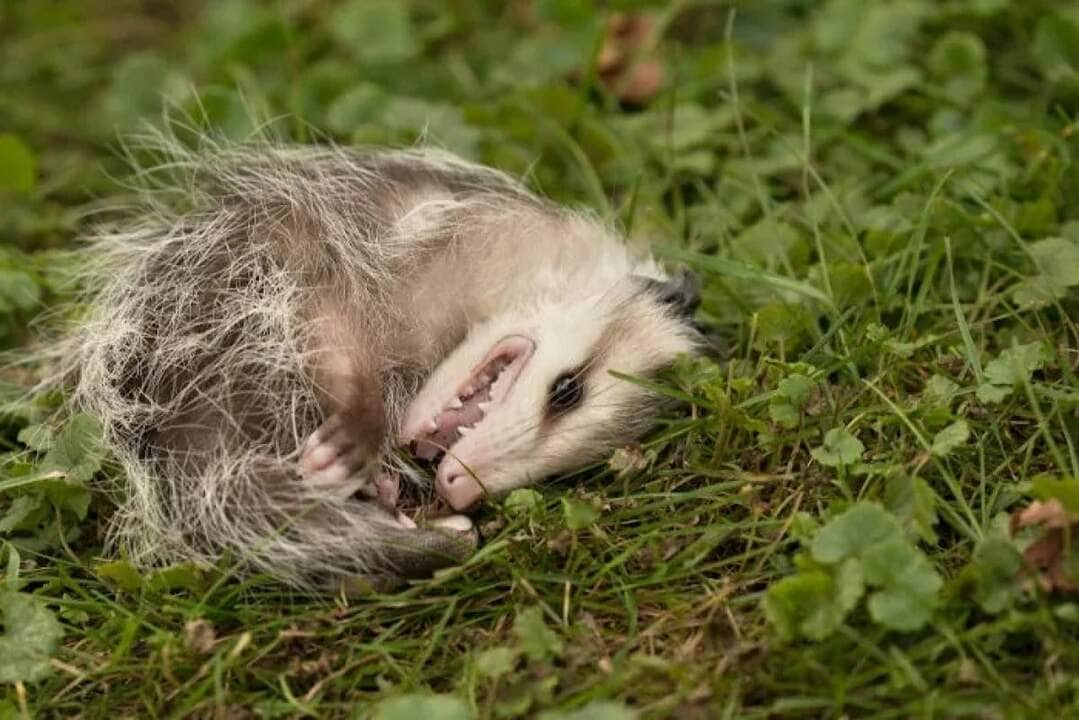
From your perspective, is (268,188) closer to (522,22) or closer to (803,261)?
(803,261)

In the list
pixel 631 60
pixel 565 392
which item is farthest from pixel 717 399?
pixel 631 60

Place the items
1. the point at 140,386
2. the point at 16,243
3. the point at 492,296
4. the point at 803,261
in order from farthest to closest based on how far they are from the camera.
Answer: the point at 16,243, the point at 803,261, the point at 492,296, the point at 140,386

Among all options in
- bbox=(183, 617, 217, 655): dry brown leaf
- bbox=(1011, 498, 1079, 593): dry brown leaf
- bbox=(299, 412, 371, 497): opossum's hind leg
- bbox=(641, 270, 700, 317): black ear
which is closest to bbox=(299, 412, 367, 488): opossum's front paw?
bbox=(299, 412, 371, 497): opossum's hind leg

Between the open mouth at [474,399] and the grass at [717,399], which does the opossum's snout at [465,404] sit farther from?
the grass at [717,399]

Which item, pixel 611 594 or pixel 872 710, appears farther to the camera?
pixel 611 594

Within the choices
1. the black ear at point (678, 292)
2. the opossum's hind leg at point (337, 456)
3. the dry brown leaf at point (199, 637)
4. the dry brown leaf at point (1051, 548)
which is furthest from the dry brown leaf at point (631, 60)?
the dry brown leaf at point (199, 637)

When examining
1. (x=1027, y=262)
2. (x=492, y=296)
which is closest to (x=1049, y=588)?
(x=1027, y=262)
